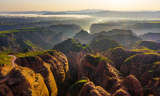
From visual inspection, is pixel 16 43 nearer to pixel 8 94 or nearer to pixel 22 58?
pixel 22 58

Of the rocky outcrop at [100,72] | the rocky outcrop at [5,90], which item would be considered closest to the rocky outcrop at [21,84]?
the rocky outcrop at [5,90]

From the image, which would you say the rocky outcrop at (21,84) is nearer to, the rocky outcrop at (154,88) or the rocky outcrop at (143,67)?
the rocky outcrop at (154,88)

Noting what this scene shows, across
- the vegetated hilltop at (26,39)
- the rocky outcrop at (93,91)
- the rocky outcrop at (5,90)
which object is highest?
the rocky outcrop at (5,90)

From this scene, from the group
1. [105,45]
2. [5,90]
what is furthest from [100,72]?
[105,45]

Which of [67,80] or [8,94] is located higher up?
[8,94]

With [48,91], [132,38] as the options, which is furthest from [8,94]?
[132,38]

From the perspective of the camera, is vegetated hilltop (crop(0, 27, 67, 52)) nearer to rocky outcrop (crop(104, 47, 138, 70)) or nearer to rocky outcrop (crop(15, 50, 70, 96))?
rocky outcrop (crop(15, 50, 70, 96))

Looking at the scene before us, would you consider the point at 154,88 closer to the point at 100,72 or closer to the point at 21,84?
the point at 100,72

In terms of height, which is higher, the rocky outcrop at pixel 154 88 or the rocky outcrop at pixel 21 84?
the rocky outcrop at pixel 21 84

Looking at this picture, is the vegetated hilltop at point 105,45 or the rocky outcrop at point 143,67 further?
the vegetated hilltop at point 105,45

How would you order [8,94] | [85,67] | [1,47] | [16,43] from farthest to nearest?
1. [16,43]
2. [1,47]
3. [85,67]
4. [8,94]

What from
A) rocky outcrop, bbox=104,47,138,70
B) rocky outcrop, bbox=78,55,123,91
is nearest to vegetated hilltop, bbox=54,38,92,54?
rocky outcrop, bbox=104,47,138,70
